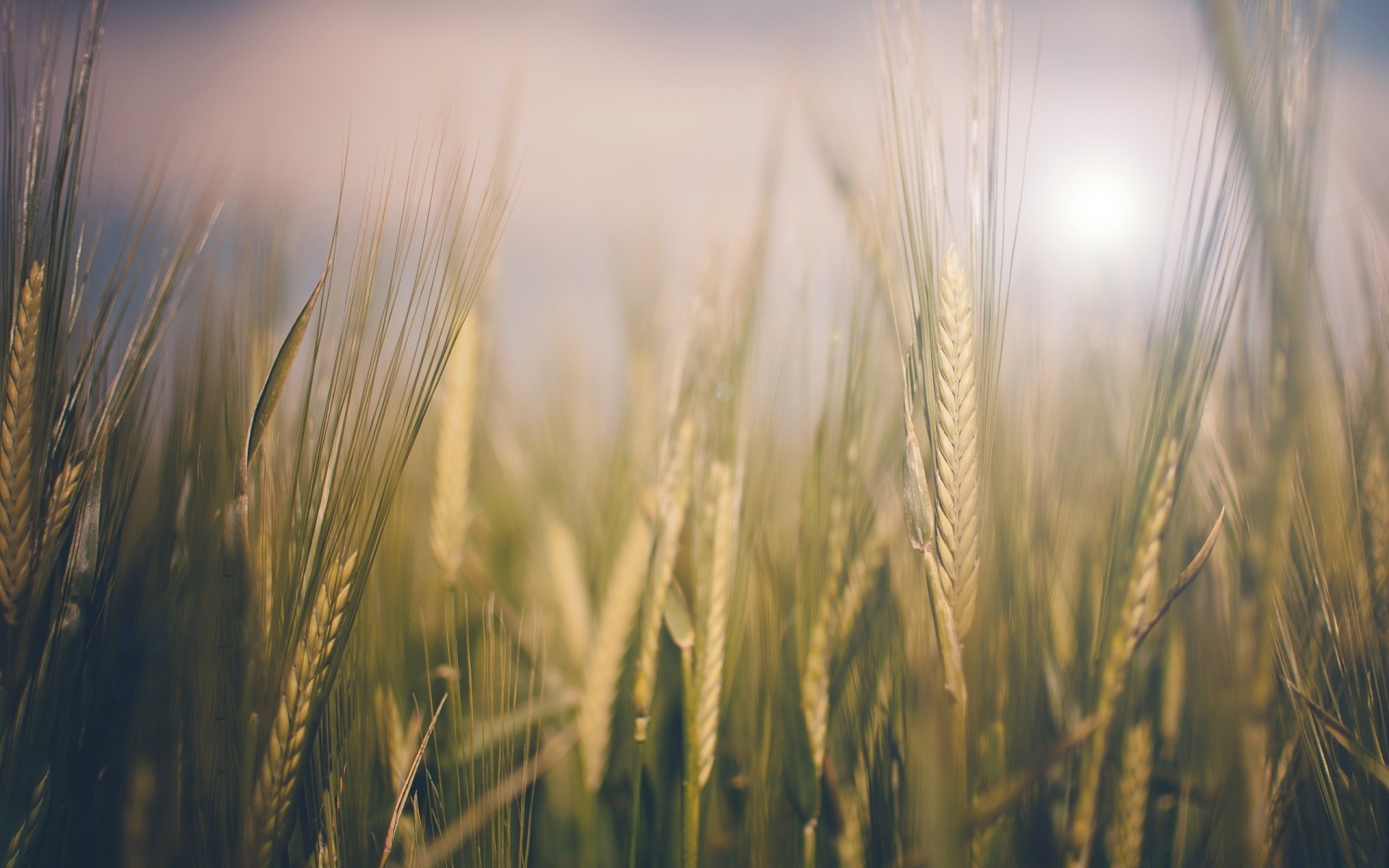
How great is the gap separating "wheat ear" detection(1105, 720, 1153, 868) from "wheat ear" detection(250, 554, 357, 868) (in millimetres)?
807

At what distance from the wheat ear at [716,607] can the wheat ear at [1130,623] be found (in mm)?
329

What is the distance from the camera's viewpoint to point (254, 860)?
440 mm

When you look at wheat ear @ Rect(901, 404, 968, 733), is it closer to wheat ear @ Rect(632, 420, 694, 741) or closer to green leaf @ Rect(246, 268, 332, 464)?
wheat ear @ Rect(632, 420, 694, 741)

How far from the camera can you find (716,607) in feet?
1.81

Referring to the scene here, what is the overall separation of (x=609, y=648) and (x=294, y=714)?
0.94 ft

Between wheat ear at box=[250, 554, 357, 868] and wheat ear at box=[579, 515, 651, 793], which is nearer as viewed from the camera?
wheat ear at box=[250, 554, 357, 868]

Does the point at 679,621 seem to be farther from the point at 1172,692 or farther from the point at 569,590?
the point at 1172,692

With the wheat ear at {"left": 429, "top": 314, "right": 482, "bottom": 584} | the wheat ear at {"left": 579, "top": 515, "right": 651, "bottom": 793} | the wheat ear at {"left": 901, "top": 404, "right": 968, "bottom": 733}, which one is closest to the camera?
the wheat ear at {"left": 901, "top": 404, "right": 968, "bottom": 733}

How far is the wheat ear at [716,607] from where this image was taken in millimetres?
534

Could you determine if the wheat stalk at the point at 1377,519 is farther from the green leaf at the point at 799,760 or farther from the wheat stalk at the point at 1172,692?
the green leaf at the point at 799,760

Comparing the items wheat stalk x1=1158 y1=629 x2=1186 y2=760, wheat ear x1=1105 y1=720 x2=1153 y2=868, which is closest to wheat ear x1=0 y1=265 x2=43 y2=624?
wheat ear x1=1105 y1=720 x2=1153 y2=868

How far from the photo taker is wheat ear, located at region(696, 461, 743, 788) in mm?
534

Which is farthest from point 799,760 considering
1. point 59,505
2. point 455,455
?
point 59,505

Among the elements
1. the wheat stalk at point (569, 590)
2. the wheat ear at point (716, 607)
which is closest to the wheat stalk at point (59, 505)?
the wheat stalk at point (569, 590)
